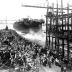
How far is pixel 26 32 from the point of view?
162 feet

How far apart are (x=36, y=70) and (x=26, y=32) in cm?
3806

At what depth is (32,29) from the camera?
4847 cm

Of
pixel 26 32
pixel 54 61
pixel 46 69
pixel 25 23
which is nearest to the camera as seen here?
pixel 46 69

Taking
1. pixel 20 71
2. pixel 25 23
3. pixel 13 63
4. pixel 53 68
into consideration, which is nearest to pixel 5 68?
pixel 13 63

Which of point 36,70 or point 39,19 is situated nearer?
point 36,70

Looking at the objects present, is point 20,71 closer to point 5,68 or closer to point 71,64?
point 5,68

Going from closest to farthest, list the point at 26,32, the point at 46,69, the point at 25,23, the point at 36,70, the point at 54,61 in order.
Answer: the point at 36,70, the point at 46,69, the point at 54,61, the point at 25,23, the point at 26,32

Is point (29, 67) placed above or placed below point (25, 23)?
below

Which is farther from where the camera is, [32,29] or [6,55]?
[32,29]

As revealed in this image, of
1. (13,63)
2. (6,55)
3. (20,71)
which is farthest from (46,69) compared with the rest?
(6,55)

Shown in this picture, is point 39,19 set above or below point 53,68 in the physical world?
above

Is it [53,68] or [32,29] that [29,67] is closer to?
[53,68]

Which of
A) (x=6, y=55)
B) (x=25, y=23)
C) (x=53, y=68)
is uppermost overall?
(x=25, y=23)

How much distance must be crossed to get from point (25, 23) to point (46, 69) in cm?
3476
